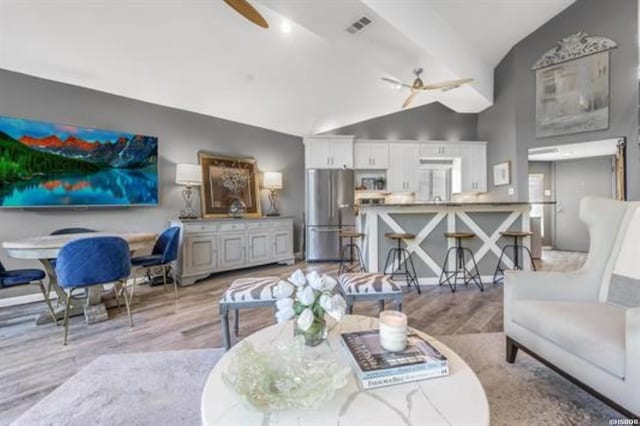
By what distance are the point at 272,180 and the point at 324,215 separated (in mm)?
1175

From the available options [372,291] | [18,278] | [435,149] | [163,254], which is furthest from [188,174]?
[435,149]

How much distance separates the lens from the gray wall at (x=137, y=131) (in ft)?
11.3

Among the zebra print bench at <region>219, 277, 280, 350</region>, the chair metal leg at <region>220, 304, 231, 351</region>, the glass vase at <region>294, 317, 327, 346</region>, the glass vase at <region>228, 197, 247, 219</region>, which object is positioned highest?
the glass vase at <region>228, 197, 247, 219</region>

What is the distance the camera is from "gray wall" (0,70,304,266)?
3.46 metres

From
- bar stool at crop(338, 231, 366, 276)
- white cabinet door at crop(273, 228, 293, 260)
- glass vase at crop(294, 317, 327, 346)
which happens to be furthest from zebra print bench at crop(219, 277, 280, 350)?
white cabinet door at crop(273, 228, 293, 260)

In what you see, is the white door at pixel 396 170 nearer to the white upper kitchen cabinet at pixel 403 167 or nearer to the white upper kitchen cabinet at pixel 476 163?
the white upper kitchen cabinet at pixel 403 167

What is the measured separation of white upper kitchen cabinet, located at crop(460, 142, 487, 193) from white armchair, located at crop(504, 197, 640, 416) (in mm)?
4610

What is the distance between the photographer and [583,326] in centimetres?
153

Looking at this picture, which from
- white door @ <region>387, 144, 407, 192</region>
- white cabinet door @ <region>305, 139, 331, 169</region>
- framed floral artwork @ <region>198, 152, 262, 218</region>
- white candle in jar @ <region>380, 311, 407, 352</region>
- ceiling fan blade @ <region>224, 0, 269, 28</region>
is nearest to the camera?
white candle in jar @ <region>380, 311, 407, 352</region>

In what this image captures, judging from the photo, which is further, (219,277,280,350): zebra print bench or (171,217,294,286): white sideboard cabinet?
(171,217,294,286): white sideboard cabinet

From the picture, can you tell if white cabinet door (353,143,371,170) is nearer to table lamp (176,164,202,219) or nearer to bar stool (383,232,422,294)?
bar stool (383,232,422,294)

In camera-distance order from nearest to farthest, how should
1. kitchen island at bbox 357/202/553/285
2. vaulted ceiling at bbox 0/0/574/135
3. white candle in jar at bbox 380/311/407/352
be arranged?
1. white candle in jar at bbox 380/311/407/352
2. vaulted ceiling at bbox 0/0/574/135
3. kitchen island at bbox 357/202/553/285

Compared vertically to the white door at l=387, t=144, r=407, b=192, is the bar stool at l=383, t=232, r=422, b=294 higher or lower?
lower

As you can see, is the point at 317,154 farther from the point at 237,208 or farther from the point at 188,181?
the point at 188,181
